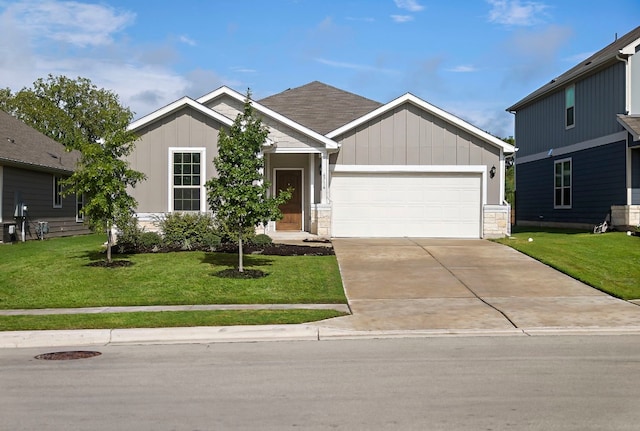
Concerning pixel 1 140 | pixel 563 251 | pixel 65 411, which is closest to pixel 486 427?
pixel 65 411

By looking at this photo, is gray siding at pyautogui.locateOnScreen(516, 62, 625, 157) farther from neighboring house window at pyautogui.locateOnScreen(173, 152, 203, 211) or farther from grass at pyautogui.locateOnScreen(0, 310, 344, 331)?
grass at pyautogui.locateOnScreen(0, 310, 344, 331)

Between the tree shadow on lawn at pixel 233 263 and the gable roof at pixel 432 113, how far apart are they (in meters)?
6.38

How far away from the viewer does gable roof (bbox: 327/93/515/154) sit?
22.0 metres

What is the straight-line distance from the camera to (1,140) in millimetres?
25703

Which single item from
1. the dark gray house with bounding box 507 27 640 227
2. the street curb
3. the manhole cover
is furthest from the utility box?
the dark gray house with bounding box 507 27 640 227

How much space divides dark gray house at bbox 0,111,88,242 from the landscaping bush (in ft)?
26.8

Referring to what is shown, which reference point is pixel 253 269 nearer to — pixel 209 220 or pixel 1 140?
pixel 209 220

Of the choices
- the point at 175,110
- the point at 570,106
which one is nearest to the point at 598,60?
the point at 570,106

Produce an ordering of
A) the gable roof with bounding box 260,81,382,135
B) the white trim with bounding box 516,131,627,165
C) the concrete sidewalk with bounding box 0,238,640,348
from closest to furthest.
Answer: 1. the concrete sidewalk with bounding box 0,238,640,348
2. the white trim with bounding box 516,131,627,165
3. the gable roof with bounding box 260,81,382,135

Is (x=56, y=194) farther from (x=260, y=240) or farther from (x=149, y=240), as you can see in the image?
(x=260, y=240)

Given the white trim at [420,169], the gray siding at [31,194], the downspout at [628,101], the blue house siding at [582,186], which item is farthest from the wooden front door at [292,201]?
the downspout at [628,101]

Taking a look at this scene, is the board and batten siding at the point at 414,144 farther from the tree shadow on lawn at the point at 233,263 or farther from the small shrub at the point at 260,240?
the tree shadow on lawn at the point at 233,263

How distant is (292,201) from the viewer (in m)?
23.8

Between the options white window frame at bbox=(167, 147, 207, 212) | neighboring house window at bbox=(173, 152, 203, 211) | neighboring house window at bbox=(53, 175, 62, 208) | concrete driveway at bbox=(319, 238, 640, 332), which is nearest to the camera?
concrete driveway at bbox=(319, 238, 640, 332)
